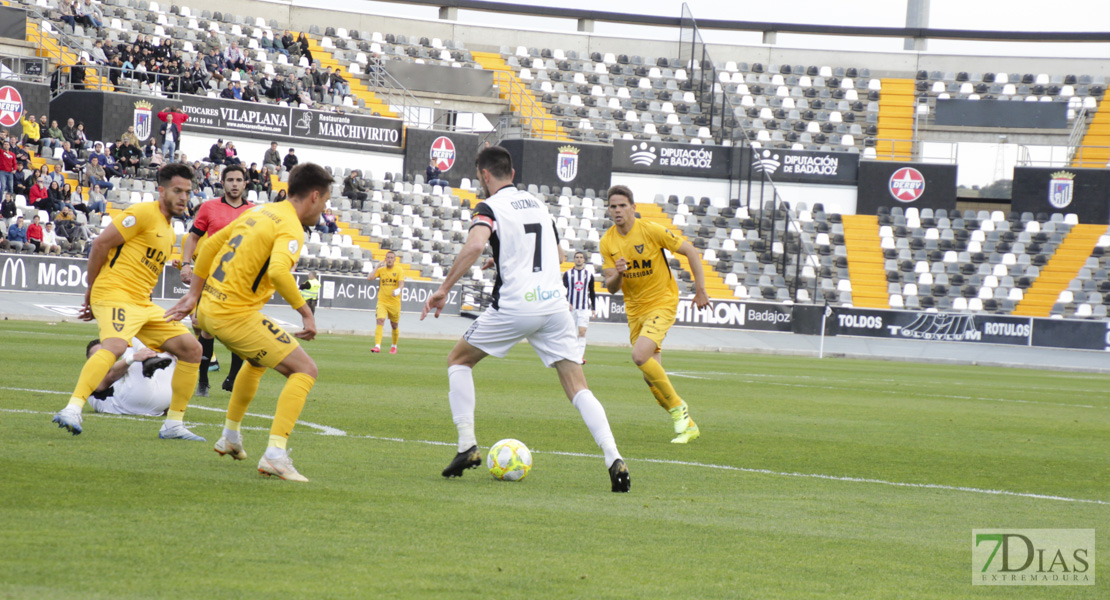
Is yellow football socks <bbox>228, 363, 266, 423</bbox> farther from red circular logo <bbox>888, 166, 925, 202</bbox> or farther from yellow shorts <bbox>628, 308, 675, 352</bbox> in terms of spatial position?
red circular logo <bbox>888, 166, 925, 202</bbox>

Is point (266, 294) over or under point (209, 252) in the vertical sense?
under

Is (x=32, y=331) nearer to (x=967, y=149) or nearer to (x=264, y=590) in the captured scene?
(x=264, y=590)

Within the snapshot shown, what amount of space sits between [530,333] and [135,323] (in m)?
3.31

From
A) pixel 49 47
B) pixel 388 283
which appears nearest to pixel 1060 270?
pixel 388 283

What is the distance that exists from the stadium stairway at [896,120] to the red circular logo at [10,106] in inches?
1247

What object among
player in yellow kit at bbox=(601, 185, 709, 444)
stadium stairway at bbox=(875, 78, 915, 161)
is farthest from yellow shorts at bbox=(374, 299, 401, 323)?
stadium stairway at bbox=(875, 78, 915, 161)

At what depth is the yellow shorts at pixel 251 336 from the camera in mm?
6984

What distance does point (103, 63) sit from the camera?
36.8 meters

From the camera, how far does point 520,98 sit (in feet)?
155

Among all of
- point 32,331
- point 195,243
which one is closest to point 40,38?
point 32,331

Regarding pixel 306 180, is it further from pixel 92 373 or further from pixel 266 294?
pixel 92 373

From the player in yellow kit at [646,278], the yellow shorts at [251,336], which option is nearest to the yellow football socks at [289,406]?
the yellow shorts at [251,336]

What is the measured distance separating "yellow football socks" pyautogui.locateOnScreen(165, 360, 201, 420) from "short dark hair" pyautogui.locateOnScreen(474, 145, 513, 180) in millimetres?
2844

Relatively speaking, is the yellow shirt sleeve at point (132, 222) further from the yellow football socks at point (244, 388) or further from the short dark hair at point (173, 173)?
the yellow football socks at point (244, 388)
